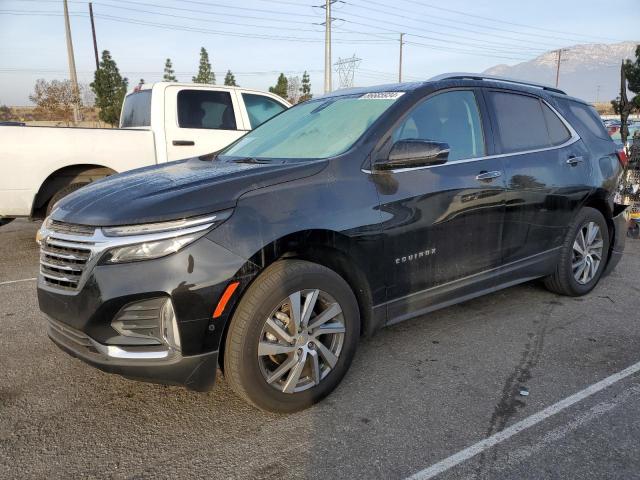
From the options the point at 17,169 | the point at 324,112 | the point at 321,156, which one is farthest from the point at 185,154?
the point at 321,156

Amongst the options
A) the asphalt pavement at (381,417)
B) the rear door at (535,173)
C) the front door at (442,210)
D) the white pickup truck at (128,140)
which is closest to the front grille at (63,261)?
the asphalt pavement at (381,417)

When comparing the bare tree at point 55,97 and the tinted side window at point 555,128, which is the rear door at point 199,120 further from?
the bare tree at point 55,97

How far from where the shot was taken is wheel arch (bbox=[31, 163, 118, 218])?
6055 millimetres

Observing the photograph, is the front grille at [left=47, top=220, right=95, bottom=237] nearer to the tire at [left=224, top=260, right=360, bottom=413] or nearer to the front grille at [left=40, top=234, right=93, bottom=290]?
the front grille at [left=40, top=234, right=93, bottom=290]

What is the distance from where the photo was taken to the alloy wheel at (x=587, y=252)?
445 cm

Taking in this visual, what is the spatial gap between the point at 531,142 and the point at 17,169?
17.5 ft

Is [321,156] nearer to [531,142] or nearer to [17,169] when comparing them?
[531,142]

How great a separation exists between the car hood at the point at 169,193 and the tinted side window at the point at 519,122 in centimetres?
166

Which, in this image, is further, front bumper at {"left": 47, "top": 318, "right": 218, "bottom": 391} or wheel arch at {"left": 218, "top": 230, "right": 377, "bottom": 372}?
wheel arch at {"left": 218, "top": 230, "right": 377, "bottom": 372}

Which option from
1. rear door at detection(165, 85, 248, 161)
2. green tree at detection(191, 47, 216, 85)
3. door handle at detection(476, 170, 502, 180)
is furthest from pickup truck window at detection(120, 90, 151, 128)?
green tree at detection(191, 47, 216, 85)

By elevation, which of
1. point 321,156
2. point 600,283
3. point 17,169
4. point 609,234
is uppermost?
point 321,156

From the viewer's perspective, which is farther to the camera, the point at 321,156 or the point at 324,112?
the point at 324,112

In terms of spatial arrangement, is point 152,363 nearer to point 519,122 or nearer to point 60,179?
point 519,122

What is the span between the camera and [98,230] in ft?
7.93
